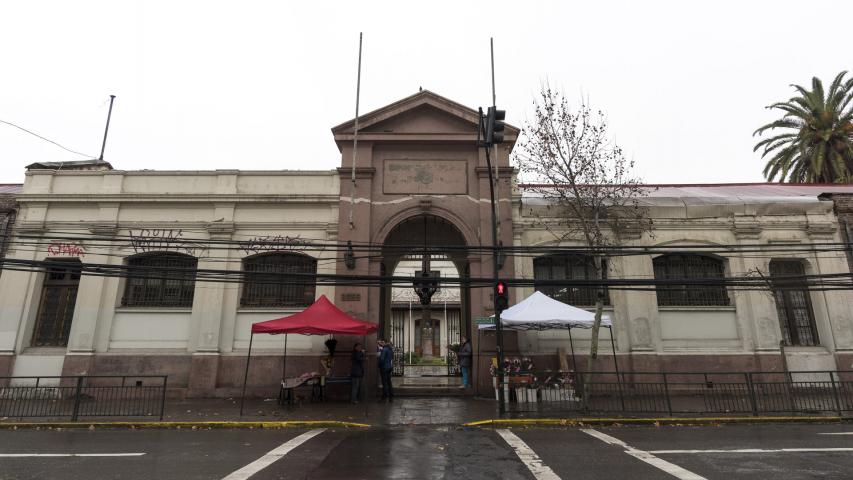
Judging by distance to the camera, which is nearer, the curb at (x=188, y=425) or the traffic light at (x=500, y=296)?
the curb at (x=188, y=425)

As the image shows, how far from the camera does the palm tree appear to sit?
28250 millimetres

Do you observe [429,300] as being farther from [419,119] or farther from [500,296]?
[419,119]

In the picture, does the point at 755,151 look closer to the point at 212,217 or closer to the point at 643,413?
the point at 643,413

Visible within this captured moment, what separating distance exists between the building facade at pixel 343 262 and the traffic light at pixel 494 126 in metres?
5.78

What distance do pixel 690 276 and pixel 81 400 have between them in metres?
20.8

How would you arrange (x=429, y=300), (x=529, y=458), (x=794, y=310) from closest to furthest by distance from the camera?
(x=529, y=458) < (x=794, y=310) < (x=429, y=300)

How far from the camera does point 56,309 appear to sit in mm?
17641

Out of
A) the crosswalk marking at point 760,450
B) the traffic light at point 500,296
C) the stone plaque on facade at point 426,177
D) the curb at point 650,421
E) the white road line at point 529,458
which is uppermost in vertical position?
the stone plaque on facade at point 426,177

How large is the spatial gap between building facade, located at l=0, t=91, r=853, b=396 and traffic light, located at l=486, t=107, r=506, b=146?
578 centimetres

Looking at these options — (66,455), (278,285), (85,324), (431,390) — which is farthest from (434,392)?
(85,324)

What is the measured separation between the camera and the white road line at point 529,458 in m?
6.98

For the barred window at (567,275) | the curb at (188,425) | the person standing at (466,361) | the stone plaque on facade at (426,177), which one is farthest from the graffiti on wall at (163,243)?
the barred window at (567,275)

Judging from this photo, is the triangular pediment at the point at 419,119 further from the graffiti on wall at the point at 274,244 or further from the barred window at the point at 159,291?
the barred window at the point at 159,291

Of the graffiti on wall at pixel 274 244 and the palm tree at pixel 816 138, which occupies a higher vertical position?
the palm tree at pixel 816 138
